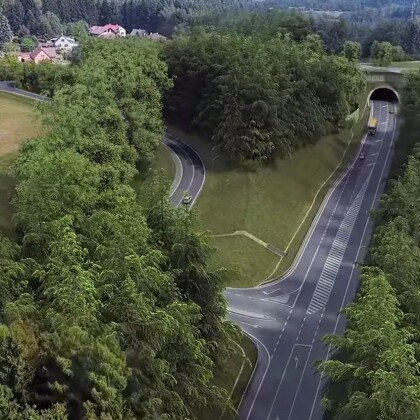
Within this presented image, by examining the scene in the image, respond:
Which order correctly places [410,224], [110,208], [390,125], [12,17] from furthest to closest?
[12,17] → [390,125] → [410,224] → [110,208]

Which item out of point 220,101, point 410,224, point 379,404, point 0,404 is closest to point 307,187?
point 220,101

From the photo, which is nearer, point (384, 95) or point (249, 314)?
point (249, 314)

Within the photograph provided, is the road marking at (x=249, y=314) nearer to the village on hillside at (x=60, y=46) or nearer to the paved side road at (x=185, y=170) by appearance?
the paved side road at (x=185, y=170)

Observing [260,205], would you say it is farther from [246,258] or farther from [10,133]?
[10,133]

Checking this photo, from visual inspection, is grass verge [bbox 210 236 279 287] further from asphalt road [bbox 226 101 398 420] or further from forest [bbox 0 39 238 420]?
forest [bbox 0 39 238 420]

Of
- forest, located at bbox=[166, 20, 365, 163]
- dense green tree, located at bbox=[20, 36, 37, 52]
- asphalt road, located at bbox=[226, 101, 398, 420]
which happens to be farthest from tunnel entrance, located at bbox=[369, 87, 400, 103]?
dense green tree, located at bbox=[20, 36, 37, 52]

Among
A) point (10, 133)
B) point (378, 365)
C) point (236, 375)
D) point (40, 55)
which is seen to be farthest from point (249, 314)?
point (40, 55)

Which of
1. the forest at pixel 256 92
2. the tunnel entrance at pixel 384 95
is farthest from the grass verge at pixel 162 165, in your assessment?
the tunnel entrance at pixel 384 95

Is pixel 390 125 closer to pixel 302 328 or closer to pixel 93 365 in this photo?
pixel 302 328
